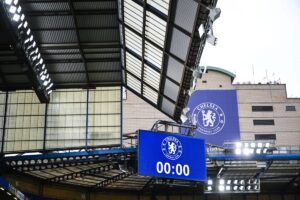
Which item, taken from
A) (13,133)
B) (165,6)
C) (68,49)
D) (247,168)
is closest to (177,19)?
(165,6)

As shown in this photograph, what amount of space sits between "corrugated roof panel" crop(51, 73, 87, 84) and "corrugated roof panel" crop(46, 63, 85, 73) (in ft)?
1.62

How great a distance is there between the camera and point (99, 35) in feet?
113

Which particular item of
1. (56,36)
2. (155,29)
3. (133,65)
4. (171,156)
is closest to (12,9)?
(56,36)

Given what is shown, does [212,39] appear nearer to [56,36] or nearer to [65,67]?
[56,36]

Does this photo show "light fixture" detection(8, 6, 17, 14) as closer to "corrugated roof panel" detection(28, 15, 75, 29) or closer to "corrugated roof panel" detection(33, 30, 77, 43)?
"corrugated roof panel" detection(28, 15, 75, 29)

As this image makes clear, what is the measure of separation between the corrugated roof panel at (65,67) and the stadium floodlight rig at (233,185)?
606 inches

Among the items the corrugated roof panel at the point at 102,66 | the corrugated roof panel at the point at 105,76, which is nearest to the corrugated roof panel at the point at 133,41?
the corrugated roof panel at the point at 102,66

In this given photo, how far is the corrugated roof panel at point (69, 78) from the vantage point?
3819 centimetres

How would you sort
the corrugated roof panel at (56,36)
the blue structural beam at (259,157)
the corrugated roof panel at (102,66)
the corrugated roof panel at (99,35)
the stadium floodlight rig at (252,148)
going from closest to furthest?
the corrugated roof panel at (56,36), the corrugated roof panel at (99,35), the corrugated roof panel at (102,66), the blue structural beam at (259,157), the stadium floodlight rig at (252,148)

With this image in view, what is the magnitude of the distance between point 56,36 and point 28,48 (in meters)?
3.48

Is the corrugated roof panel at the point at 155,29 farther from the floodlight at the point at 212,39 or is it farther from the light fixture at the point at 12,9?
the light fixture at the point at 12,9

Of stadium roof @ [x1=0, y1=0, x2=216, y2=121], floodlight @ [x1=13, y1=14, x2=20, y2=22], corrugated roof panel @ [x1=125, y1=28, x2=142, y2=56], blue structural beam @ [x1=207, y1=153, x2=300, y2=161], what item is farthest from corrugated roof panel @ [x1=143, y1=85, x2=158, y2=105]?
floodlight @ [x1=13, y1=14, x2=20, y2=22]

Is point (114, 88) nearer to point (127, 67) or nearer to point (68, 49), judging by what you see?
point (127, 67)

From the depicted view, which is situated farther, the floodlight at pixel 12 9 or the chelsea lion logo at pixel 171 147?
the chelsea lion logo at pixel 171 147
